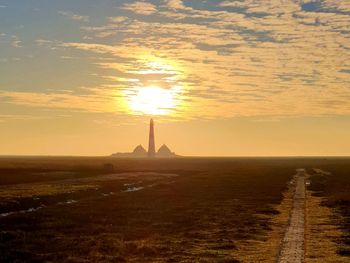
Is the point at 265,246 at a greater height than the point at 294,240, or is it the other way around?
the point at 294,240

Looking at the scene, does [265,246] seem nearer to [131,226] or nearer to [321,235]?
[321,235]

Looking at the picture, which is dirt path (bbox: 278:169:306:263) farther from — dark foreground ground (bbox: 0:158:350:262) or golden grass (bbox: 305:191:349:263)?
dark foreground ground (bbox: 0:158:350:262)


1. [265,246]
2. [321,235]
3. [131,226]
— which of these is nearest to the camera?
[265,246]

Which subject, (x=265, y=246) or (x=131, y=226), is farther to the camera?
(x=131, y=226)

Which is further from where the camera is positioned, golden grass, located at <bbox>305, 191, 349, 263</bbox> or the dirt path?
golden grass, located at <bbox>305, 191, 349, 263</bbox>

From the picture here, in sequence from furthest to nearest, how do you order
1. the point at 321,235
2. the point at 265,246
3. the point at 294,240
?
the point at 321,235
the point at 294,240
the point at 265,246

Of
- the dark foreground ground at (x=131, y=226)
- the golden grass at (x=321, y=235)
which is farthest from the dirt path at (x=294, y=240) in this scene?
the dark foreground ground at (x=131, y=226)

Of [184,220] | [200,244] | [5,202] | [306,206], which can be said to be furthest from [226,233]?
[5,202]

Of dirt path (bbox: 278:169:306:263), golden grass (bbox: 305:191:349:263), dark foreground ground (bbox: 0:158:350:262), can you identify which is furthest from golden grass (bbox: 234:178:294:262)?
golden grass (bbox: 305:191:349:263)

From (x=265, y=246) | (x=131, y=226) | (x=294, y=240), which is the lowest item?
(x=131, y=226)

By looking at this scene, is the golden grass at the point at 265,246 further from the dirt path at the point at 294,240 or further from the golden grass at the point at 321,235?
the golden grass at the point at 321,235

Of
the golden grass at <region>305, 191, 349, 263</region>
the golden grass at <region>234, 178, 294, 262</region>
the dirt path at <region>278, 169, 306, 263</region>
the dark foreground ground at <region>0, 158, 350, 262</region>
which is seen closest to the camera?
the dirt path at <region>278, 169, 306, 263</region>

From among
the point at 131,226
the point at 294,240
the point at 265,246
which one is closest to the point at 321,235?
the point at 294,240

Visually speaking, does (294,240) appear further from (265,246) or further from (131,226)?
(131,226)
